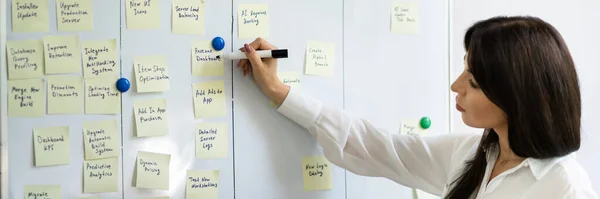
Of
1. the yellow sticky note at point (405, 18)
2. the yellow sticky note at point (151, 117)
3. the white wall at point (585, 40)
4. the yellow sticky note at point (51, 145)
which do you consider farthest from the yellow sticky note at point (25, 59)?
the white wall at point (585, 40)

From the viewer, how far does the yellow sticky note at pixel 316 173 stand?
1.62 meters

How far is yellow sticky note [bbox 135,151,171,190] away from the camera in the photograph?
1.47 metres

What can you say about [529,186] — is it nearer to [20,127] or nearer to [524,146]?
[524,146]

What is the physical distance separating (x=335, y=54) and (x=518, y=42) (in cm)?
52

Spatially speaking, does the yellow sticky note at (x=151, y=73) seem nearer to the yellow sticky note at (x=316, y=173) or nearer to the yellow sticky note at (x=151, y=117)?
the yellow sticky note at (x=151, y=117)

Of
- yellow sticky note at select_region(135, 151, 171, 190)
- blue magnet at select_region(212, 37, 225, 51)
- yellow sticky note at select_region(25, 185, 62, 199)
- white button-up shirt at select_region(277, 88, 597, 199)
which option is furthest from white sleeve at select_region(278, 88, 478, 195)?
yellow sticky note at select_region(25, 185, 62, 199)

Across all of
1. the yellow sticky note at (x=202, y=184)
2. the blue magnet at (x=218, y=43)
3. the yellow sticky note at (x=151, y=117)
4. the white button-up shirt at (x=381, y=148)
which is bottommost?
the yellow sticky note at (x=202, y=184)

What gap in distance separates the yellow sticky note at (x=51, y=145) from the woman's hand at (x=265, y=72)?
446 mm

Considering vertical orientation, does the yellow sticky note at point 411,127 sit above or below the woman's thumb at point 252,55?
below

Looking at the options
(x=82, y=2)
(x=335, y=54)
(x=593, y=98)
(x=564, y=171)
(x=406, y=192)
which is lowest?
(x=406, y=192)

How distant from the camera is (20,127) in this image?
1.41 metres

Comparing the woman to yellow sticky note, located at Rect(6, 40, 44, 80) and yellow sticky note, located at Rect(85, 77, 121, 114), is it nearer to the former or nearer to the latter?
yellow sticky note, located at Rect(85, 77, 121, 114)

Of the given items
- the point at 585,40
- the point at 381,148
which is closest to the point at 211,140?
the point at 381,148

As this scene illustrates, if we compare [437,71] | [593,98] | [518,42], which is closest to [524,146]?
[518,42]
